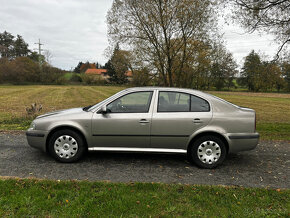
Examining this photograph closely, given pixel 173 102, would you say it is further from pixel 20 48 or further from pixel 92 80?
pixel 20 48

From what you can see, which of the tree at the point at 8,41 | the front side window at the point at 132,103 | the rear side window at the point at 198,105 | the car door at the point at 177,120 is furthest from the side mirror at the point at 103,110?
the tree at the point at 8,41

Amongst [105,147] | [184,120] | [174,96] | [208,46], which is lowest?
[105,147]

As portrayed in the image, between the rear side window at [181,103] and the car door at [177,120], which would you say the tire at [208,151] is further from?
the rear side window at [181,103]

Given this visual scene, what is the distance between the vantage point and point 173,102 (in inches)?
170

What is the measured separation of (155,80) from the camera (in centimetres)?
1580

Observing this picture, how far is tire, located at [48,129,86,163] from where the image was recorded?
14.1 feet

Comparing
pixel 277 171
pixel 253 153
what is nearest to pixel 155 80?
pixel 253 153

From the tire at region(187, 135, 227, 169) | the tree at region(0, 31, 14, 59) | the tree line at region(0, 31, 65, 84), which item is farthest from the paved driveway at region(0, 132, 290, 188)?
the tree at region(0, 31, 14, 59)

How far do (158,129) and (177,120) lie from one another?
0.41 m

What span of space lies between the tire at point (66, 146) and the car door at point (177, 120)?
4.95ft

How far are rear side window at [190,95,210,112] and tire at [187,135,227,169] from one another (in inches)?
22.0

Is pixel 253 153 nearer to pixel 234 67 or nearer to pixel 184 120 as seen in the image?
pixel 184 120

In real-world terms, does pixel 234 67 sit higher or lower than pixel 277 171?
higher

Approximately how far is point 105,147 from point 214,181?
2173 mm
